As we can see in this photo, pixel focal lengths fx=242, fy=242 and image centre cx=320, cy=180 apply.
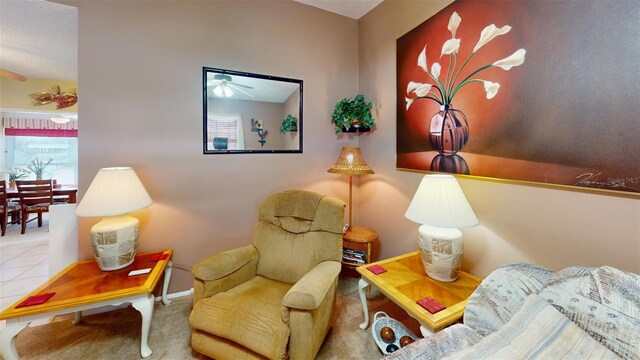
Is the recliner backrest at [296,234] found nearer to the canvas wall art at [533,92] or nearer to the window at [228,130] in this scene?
the window at [228,130]

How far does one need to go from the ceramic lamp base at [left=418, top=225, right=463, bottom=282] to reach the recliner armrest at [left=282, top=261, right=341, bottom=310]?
1.92 ft

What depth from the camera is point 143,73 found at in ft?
6.47

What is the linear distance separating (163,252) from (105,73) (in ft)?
4.85

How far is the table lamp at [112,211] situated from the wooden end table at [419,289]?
5.41ft

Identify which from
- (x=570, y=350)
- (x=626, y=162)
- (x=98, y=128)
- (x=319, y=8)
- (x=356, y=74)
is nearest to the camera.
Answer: (x=570, y=350)

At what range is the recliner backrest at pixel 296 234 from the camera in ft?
5.77

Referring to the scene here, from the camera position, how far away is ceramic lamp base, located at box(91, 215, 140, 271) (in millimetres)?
1637

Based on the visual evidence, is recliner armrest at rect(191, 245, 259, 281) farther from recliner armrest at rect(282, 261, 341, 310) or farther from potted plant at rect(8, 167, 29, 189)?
potted plant at rect(8, 167, 29, 189)

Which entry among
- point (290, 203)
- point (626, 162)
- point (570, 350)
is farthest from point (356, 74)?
point (570, 350)

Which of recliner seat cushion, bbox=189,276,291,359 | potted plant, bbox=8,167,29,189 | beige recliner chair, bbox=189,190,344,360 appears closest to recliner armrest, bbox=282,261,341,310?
beige recliner chair, bbox=189,190,344,360

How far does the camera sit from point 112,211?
1609 millimetres

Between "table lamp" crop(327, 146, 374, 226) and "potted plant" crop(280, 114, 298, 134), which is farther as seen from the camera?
"potted plant" crop(280, 114, 298, 134)

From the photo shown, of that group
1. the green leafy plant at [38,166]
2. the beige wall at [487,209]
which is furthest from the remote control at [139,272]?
the green leafy plant at [38,166]

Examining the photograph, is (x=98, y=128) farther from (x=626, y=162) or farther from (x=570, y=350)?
(x=626, y=162)
